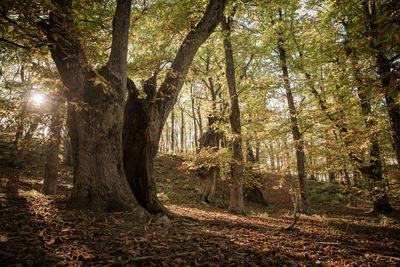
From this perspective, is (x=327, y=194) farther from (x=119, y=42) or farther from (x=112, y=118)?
(x=119, y=42)

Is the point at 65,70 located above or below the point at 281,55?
below

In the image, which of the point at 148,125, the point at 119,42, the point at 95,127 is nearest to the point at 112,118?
the point at 95,127

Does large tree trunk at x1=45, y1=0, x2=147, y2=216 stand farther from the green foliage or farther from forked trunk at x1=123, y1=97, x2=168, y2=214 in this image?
the green foliage

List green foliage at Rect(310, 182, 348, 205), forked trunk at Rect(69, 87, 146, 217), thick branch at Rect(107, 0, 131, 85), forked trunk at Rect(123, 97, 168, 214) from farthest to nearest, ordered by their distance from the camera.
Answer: green foliage at Rect(310, 182, 348, 205) → forked trunk at Rect(123, 97, 168, 214) → thick branch at Rect(107, 0, 131, 85) → forked trunk at Rect(69, 87, 146, 217)

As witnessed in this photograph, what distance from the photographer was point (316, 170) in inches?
393

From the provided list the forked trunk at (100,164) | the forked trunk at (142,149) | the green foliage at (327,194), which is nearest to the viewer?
the forked trunk at (100,164)

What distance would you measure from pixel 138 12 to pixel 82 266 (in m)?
7.38

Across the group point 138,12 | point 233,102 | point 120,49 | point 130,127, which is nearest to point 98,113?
point 130,127

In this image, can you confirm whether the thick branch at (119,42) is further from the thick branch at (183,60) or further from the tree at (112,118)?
the thick branch at (183,60)

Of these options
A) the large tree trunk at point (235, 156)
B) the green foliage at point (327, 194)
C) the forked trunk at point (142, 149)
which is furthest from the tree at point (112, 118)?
the green foliage at point (327, 194)

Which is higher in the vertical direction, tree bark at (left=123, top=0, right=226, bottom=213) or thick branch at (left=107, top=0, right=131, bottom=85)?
thick branch at (left=107, top=0, right=131, bottom=85)

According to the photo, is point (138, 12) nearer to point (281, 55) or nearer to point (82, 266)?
point (82, 266)

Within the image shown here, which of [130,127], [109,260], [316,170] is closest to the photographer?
[109,260]

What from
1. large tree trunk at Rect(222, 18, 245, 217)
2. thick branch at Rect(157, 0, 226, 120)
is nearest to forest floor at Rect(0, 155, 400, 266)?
thick branch at Rect(157, 0, 226, 120)
